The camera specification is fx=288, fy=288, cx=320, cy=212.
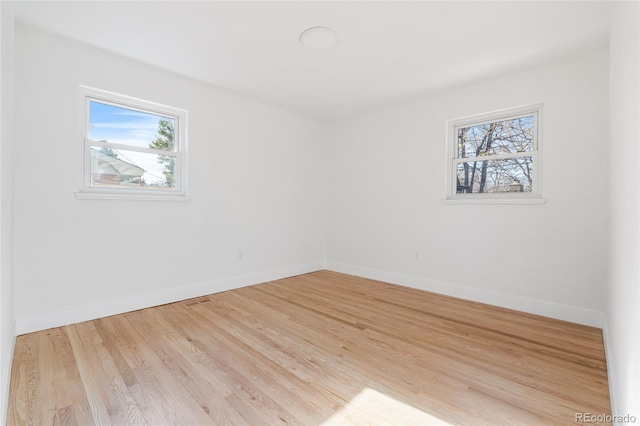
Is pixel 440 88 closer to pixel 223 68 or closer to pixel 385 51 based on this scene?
pixel 385 51

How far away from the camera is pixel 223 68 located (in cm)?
304

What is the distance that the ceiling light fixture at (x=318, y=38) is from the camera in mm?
2369

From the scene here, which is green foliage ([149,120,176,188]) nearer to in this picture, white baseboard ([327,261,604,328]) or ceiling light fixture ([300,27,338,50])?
ceiling light fixture ([300,27,338,50])

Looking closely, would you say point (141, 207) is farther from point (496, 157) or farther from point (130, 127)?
point (496, 157)

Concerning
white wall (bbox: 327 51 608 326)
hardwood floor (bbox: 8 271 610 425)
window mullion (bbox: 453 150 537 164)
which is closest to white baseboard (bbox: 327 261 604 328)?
white wall (bbox: 327 51 608 326)

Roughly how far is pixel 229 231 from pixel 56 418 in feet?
8.00

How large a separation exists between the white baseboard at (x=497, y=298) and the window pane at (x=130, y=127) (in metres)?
3.25

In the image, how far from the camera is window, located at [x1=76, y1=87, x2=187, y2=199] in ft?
9.04

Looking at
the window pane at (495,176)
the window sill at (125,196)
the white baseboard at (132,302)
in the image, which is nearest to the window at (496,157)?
the window pane at (495,176)

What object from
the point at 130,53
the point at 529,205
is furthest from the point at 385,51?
the point at 130,53

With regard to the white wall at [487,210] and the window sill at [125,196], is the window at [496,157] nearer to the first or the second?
the white wall at [487,210]

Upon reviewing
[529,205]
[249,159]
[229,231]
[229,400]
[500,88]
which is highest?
[500,88]

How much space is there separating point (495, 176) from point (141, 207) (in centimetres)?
394

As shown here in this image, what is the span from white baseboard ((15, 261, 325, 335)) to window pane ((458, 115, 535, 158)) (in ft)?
10.0
